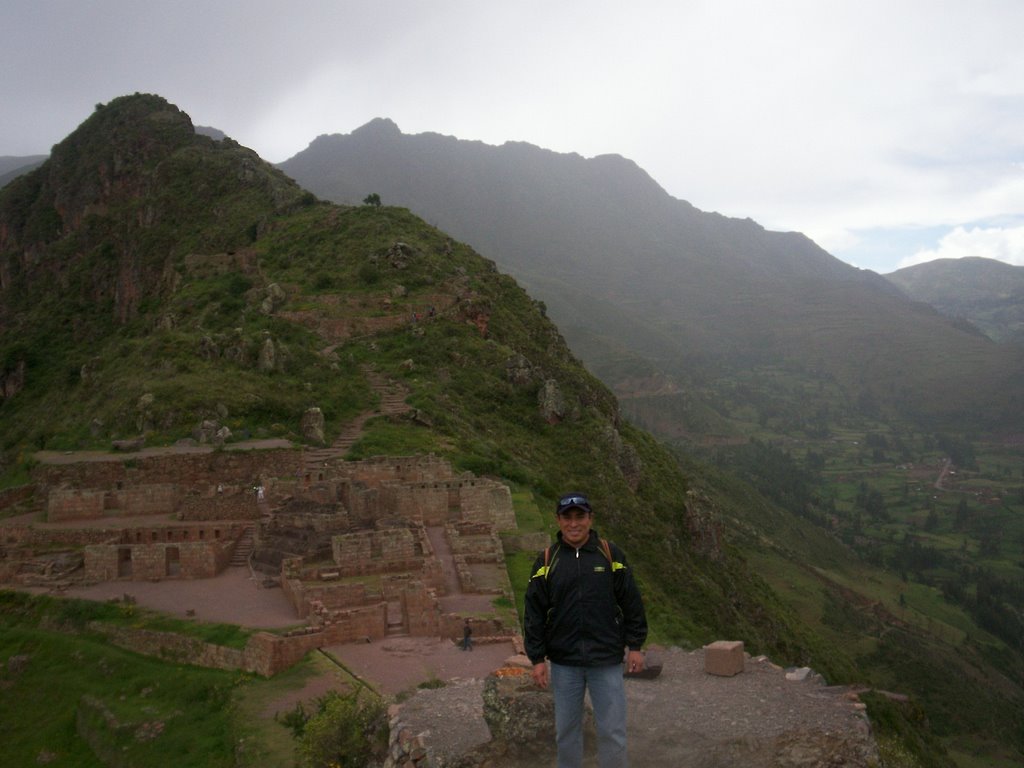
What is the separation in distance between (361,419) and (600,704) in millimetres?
Result: 23454

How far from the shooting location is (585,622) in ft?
21.5

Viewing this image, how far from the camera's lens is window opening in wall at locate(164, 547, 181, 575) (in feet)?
60.1

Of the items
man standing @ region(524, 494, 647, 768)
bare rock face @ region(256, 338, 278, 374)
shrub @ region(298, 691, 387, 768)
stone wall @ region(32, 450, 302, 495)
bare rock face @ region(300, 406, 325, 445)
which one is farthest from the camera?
bare rock face @ region(256, 338, 278, 374)

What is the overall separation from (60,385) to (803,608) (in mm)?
53062

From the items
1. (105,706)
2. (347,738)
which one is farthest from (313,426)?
(347,738)

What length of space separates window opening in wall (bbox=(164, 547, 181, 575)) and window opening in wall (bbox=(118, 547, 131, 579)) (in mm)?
865

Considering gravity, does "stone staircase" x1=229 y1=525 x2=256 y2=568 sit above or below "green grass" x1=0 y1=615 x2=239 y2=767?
above

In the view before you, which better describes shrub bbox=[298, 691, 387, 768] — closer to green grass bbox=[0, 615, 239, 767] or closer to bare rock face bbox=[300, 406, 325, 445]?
green grass bbox=[0, 615, 239, 767]

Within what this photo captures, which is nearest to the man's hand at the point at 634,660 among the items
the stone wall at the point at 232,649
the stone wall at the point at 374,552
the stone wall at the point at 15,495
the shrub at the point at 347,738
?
the shrub at the point at 347,738

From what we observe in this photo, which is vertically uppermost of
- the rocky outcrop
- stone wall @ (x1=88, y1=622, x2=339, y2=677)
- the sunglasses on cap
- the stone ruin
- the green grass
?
the sunglasses on cap

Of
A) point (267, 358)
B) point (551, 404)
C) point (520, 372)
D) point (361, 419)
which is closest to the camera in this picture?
point (361, 419)

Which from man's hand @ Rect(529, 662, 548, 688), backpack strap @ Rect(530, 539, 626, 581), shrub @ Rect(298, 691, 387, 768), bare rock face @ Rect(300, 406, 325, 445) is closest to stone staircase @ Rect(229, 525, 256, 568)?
bare rock face @ Rect(300, 406, 325, 445)

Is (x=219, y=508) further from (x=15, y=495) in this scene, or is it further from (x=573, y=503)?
(x=573, y=503)

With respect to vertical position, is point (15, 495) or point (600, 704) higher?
point (600, 704)
